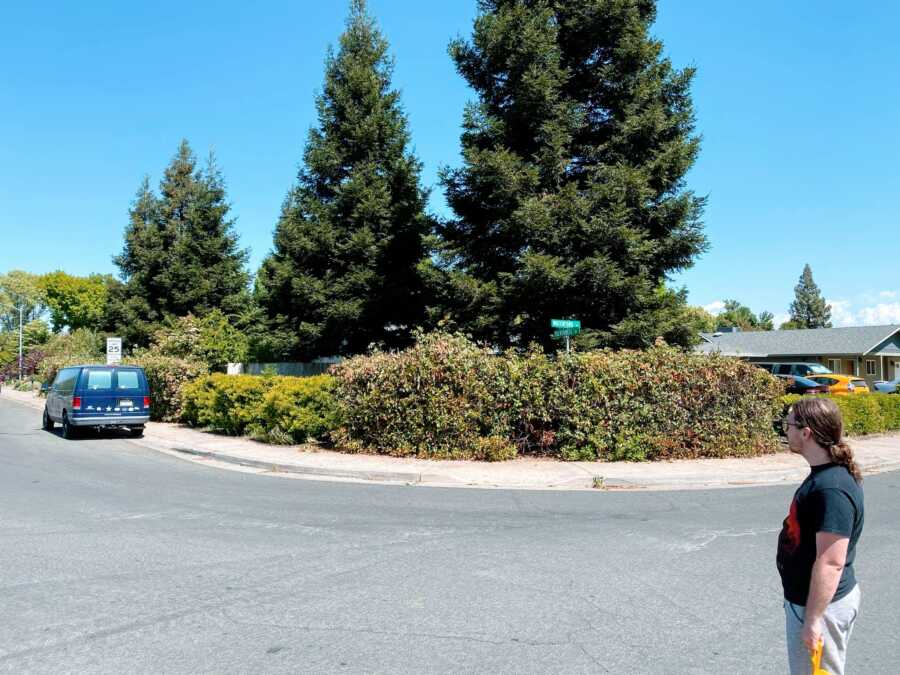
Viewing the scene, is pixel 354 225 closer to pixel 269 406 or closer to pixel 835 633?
pixel 269 406

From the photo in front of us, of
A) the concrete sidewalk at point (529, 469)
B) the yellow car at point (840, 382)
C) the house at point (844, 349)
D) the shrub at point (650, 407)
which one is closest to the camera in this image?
the concrete sidewalk at point (529, 469)

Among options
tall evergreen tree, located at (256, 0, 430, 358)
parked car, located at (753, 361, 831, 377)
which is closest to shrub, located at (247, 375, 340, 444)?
tall evergreen tree, located at (256, 0, 430, 358)

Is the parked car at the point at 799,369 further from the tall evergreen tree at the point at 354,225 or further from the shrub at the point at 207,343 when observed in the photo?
the shrub at the point at 207,343

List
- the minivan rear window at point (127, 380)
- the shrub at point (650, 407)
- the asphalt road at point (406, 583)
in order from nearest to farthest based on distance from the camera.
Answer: the asphalt road at point (406, 583), the shrub at point (650, 407), the minivan rear window at point (127, 380)

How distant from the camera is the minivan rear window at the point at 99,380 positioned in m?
17.2

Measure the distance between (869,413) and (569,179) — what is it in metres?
10.3

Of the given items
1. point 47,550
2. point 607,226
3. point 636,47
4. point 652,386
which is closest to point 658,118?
point 636,47

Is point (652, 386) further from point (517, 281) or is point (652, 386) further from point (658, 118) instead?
point (658, 118)

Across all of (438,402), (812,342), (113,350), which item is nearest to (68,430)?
(113,350)

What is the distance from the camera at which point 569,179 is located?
1884 centimetres

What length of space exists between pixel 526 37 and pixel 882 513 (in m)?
14.1

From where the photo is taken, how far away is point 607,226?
16781 millimetres

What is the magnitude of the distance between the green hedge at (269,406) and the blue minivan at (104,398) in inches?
69.7

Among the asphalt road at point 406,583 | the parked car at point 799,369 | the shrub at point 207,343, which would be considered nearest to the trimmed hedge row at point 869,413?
the asphalt road at point 406,583
